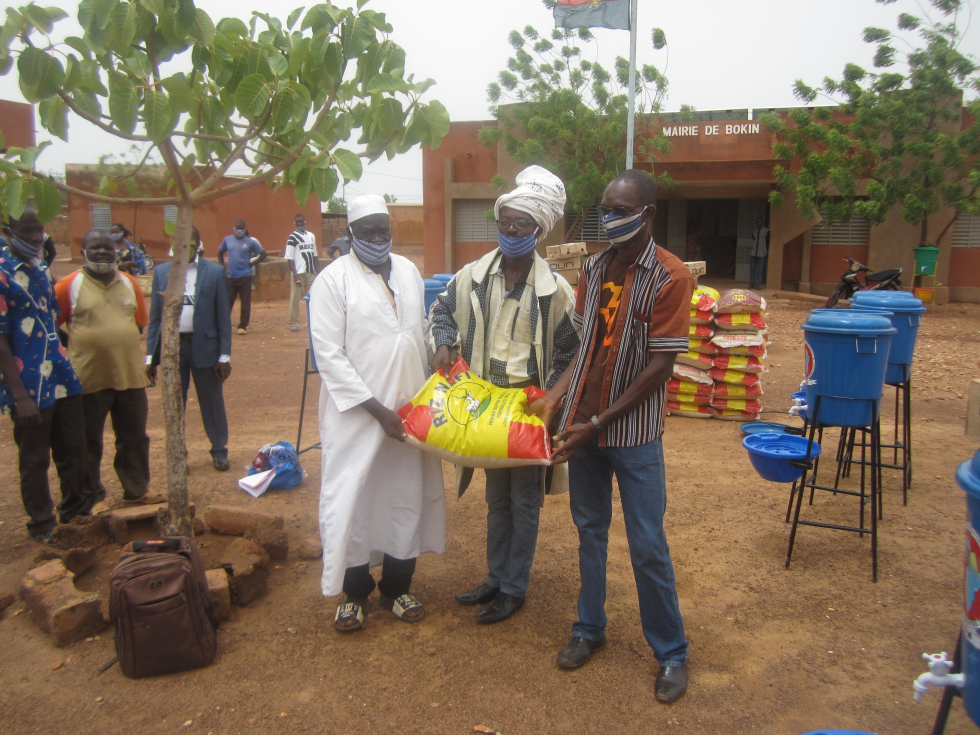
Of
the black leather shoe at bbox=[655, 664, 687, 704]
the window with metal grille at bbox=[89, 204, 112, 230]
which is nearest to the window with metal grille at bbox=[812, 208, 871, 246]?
the black leather shoe at bbox=[655, 664, 687, 704]

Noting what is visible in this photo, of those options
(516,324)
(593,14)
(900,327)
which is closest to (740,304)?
(900,327)

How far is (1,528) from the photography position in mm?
4387

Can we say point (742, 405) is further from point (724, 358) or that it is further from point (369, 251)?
point (369, 251)

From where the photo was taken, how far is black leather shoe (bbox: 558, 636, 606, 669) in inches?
116

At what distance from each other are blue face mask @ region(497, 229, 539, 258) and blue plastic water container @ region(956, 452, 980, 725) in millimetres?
1784

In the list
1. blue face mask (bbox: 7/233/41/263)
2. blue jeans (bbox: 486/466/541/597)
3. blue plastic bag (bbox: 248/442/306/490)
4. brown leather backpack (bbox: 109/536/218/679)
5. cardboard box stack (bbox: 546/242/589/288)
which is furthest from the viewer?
cardboard box stack (bbox: 546/242/589/288)

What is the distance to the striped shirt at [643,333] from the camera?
2.59m

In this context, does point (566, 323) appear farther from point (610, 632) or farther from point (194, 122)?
point (194, 122)

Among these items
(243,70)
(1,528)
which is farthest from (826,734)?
(1,528)

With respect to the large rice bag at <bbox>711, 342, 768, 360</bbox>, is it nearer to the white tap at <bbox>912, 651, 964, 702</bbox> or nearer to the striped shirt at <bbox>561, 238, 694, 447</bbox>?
the striped shirt at <bbox>561, 238, 694, 447</bbox>

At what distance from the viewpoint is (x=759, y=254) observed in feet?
59.3

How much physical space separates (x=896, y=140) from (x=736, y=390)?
1113 cm

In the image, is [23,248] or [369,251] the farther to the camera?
[23,248]

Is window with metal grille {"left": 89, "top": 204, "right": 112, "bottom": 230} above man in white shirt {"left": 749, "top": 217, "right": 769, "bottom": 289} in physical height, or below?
above
